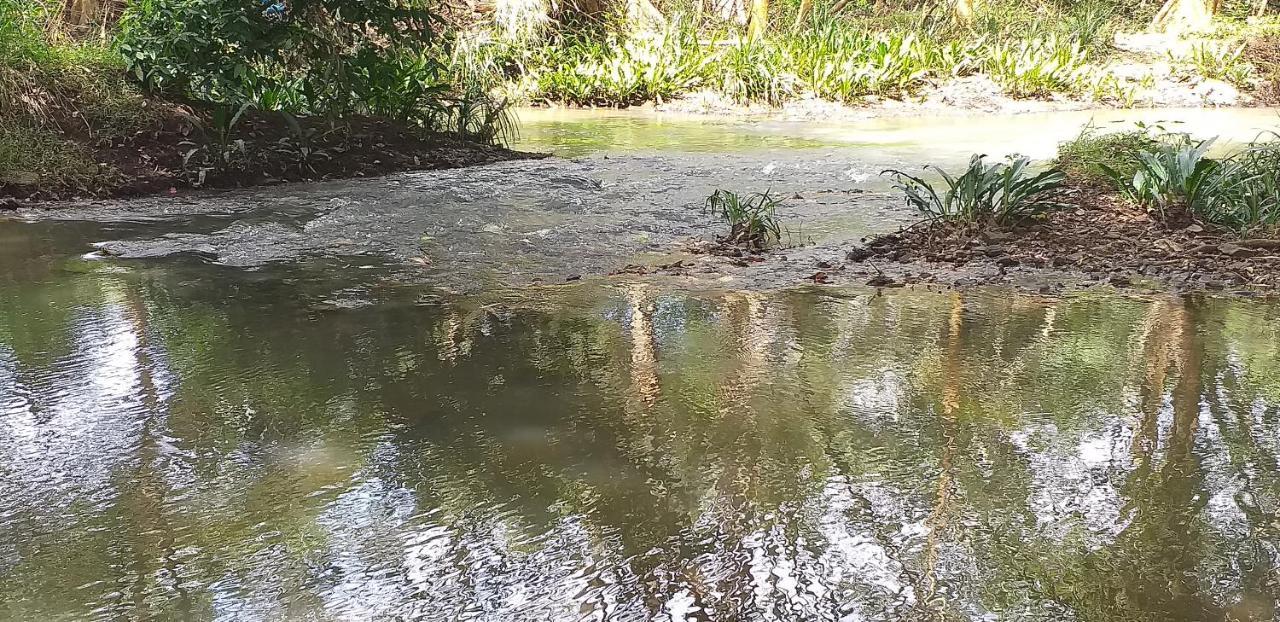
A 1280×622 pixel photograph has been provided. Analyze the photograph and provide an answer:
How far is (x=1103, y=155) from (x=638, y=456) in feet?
21.4

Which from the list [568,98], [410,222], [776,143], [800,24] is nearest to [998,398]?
[410,222]

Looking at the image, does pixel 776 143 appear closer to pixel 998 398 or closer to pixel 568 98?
pixel 568 98

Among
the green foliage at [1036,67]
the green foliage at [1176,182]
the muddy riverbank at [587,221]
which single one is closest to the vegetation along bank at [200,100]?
the muddy riverbank at [587,221]

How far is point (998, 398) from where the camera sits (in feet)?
10.6

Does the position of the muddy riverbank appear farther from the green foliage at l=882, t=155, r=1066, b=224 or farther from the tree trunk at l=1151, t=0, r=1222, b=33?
the tree trunk at l=1151, t=0, r=1222, b=33

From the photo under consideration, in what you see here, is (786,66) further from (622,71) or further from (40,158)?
(40,158)

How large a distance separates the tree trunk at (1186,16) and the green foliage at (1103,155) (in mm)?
15799

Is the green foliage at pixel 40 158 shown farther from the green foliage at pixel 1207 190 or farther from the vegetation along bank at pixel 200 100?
the green foliage at pixel 1207 190

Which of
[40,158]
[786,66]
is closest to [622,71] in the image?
[786,66]

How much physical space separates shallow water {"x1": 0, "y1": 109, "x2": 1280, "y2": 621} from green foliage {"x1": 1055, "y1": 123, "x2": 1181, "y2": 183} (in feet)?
9.64

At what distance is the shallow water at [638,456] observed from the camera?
2.11 meters

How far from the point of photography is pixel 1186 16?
2195 cm

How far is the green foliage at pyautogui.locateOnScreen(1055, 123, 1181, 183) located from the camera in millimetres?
7145

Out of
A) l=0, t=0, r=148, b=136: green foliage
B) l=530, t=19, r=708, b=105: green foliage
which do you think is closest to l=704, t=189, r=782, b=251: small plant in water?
l=0, t=0, r=148, b=136: green foliage
